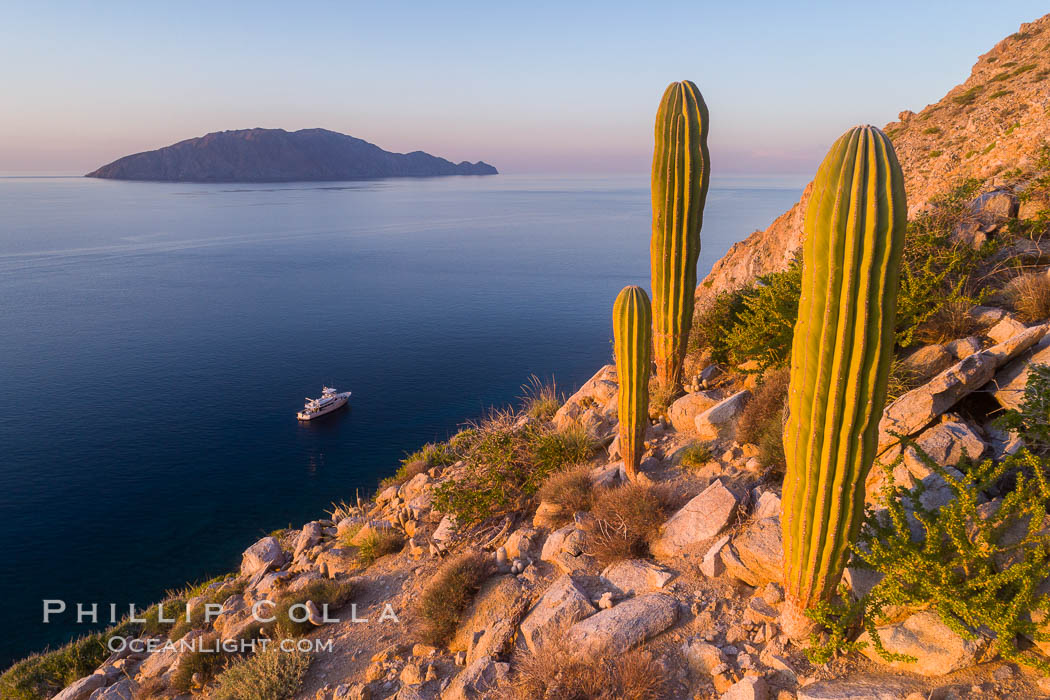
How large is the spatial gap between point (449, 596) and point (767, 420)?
17.3ft

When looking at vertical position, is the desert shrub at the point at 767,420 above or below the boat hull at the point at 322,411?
above

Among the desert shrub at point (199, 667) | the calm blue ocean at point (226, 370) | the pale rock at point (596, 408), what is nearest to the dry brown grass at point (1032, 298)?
the pale rock at point (596, 408)

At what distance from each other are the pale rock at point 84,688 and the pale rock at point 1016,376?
14.3 meters

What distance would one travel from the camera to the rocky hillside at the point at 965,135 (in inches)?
887

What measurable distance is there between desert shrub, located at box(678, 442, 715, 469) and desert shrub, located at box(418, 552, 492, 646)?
11.2ft

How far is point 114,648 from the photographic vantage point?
11531mm

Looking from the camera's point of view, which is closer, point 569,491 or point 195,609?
point 569,491

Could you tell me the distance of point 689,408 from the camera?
9.74 metres

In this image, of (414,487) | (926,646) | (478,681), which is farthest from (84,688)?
(926,646)

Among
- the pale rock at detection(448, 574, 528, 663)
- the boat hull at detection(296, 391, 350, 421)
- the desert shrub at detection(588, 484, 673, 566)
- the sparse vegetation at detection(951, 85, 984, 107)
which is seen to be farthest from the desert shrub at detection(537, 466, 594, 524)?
the sparse vegetation at detection(951, 85, 984, 107)

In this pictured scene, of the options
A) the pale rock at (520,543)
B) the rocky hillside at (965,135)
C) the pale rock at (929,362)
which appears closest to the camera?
the pale rock at (929,362)

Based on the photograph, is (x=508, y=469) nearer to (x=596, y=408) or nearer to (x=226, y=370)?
(x=596, y=408)

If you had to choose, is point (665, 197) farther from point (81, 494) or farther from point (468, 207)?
point (468, 207)

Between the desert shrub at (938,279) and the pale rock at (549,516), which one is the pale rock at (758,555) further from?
the desert shrub at (938,279)
